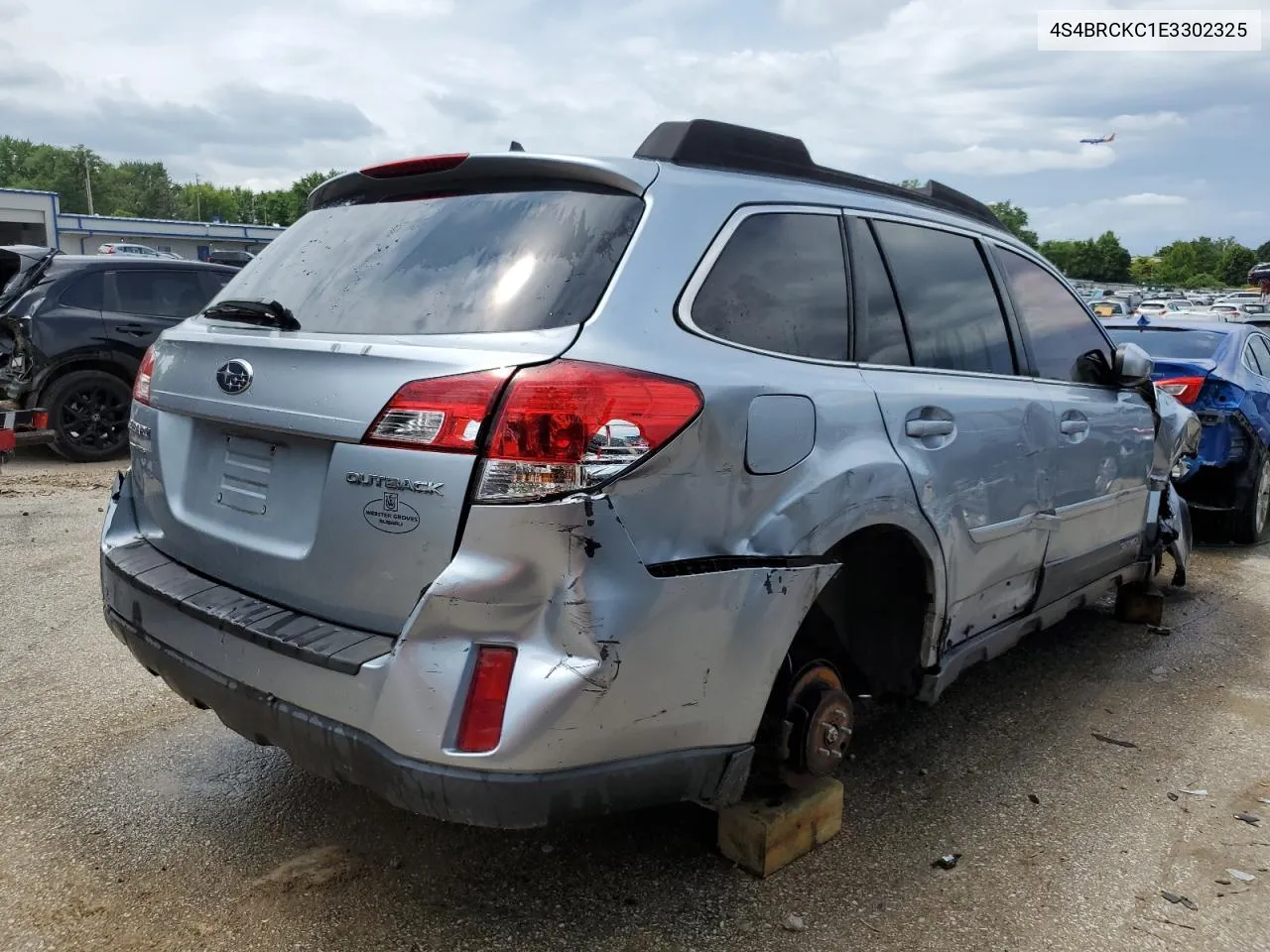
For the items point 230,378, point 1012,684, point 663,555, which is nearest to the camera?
point 663,555

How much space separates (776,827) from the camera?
103 inches

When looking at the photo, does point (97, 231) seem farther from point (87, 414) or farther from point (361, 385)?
point (361, 385)

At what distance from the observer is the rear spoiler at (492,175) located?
7.79 ft

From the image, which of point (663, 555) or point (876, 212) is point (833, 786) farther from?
point (876, 212)

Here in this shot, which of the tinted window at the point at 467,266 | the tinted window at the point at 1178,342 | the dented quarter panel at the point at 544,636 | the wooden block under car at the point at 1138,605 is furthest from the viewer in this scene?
the tinted window at the point at 1178,342

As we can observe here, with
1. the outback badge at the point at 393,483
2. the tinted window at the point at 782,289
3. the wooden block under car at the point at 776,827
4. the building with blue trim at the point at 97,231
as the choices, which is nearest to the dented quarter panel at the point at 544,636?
the outback badge at the point at 393,483

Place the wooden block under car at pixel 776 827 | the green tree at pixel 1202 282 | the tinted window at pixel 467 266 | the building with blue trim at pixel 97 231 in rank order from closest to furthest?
the tinted window at pixel 467 266 < the wooden block under car at pixel 776 827 < the building with blue trim at pixel 97 231 < the green tree at pixel 1202 282

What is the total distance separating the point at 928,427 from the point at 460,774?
5.35ft

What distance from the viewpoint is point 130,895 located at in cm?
251

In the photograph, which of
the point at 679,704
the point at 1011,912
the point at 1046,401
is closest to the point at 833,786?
the point at 1011,912

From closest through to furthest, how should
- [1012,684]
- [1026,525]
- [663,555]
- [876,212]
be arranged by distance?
[663,555], [876,212], [1026,525], [1012,684]

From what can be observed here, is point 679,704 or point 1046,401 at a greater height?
point 1046,401

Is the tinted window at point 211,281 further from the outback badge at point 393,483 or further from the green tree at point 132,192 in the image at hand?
the green tree at point 132,192

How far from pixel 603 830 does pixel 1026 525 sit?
1.72 meters
